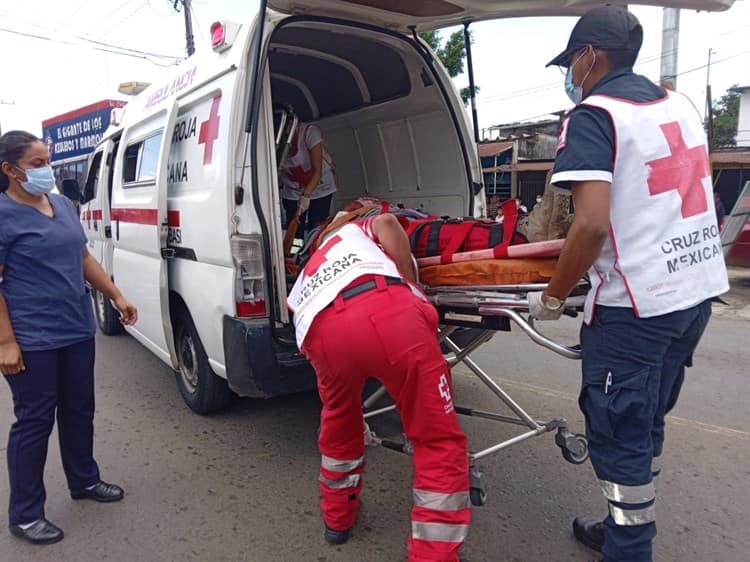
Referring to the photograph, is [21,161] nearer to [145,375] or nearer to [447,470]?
[447,470]

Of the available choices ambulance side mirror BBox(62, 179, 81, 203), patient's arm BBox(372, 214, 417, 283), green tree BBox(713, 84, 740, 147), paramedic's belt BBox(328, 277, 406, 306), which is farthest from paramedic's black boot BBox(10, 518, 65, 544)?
green tree BBox(713, 84, 740, 147)

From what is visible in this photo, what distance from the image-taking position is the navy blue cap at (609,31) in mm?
2047

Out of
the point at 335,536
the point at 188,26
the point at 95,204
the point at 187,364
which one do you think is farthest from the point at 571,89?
the point at 188,26

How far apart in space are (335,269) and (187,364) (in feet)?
7.31

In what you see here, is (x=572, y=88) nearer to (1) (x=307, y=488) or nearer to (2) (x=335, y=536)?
(2) (x=335, y=536)

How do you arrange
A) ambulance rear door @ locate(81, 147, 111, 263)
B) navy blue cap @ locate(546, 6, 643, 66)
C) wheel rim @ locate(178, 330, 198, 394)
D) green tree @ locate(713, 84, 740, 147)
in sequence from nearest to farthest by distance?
1. navy blue cap @ locate(546, 6, 643, 66)
2. wheel rim @ locate(178, 330, 198, 394)
3. ambulance rear door @ locate(81, 147, 111, 263)
4. green tree @ locate(713, 84, 740, 147)

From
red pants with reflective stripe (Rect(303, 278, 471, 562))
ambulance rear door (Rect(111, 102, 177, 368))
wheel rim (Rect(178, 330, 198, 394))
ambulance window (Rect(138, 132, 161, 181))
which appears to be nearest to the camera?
red pants with reflective stripe (Rect(303, 278, 471, 562))

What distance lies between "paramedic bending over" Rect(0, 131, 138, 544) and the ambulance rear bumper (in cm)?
71

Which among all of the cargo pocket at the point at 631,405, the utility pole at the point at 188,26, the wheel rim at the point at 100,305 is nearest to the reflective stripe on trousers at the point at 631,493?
the cargo pocket at the point at 631,405

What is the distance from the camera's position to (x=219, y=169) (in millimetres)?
3121

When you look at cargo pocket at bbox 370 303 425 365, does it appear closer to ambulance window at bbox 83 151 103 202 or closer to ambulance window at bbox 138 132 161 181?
ambulance window at bbox 138 132 161 181

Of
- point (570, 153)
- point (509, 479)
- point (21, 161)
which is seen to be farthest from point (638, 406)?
point (21, 161)

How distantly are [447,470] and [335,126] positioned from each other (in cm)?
398

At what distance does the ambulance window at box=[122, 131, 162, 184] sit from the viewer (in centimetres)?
415
